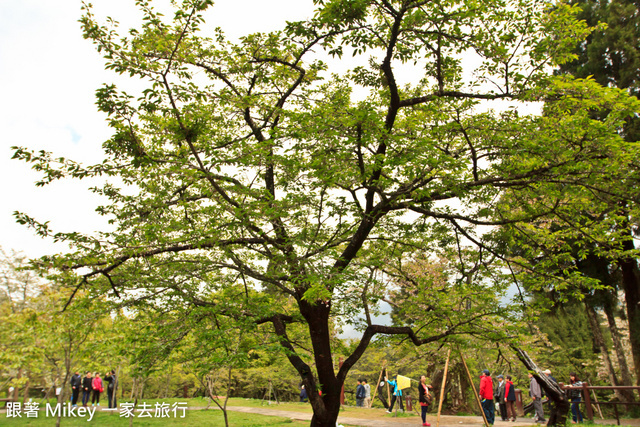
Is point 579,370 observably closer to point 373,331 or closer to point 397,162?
point 373,331

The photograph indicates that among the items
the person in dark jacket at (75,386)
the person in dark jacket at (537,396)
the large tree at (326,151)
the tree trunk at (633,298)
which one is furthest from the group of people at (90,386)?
the tree trunk at (633,298)

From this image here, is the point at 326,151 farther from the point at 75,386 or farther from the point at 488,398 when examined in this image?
the point at 75,386

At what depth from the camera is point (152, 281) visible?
25.8ft

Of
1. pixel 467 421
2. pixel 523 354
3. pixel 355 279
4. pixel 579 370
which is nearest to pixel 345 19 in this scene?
pixel 355 279

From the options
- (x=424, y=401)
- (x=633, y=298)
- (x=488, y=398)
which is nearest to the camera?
(x=488, y=398)

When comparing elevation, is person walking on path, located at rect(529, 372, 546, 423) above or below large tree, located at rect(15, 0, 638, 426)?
below

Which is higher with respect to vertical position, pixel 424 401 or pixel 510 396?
pixel 424 401

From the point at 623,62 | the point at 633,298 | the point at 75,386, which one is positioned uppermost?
the point at 623,62

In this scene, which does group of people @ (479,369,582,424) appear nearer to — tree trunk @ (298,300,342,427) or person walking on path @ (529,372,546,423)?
person walking on path @ (529,372,546,423)

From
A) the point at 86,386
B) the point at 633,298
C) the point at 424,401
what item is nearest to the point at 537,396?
the point at 424,401

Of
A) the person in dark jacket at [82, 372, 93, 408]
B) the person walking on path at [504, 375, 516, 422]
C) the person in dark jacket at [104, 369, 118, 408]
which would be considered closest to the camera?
the person walking on path at [504, 375, 516, 422]

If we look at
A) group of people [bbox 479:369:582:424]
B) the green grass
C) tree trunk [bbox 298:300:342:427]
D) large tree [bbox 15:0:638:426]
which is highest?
large tree [bbox 15:0:638:426]

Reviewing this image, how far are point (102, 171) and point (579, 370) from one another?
27.4 meters

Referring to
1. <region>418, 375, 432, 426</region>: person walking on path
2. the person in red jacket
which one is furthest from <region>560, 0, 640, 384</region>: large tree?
<region>418, 375, 432, 426</region>: person walking on path
